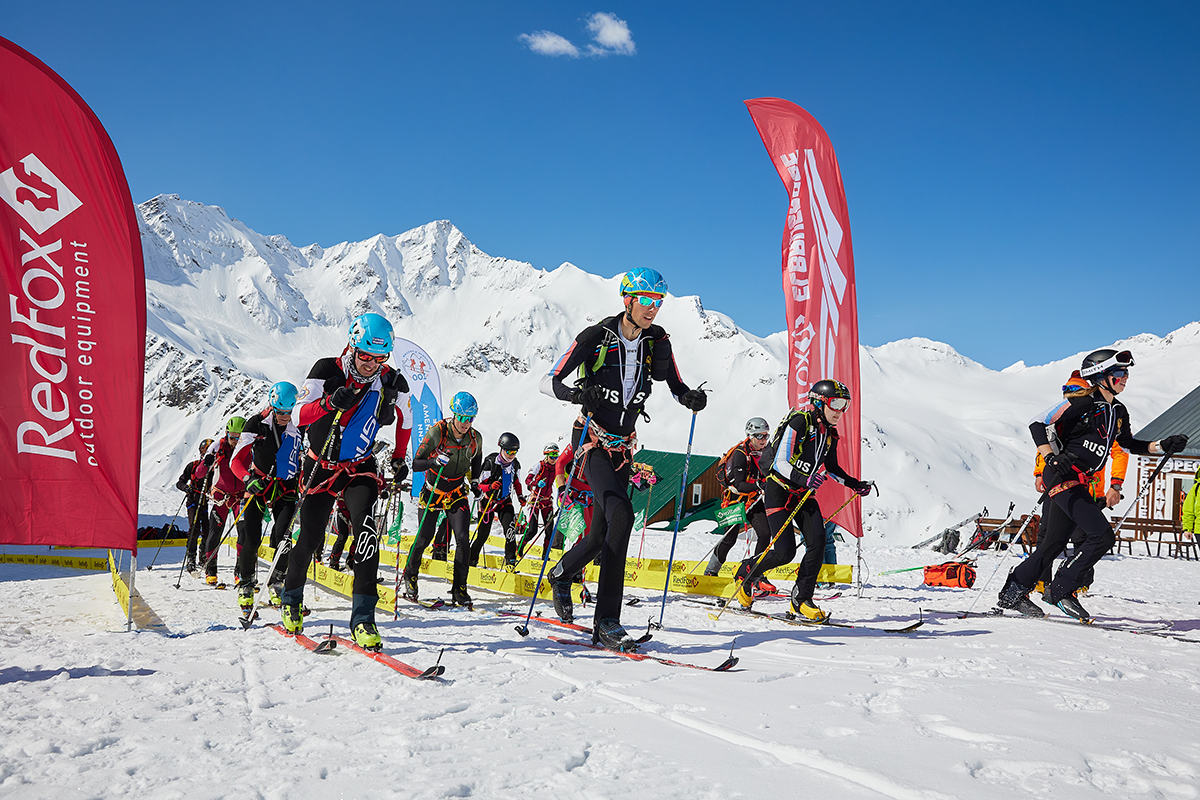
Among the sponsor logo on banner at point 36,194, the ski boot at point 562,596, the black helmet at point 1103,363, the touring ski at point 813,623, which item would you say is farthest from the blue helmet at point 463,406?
the black helmet at point 1103,363

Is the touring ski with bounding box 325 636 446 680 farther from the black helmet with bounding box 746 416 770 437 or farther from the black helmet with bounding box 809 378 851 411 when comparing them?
the black helmet with bounding box 746 416 770 437

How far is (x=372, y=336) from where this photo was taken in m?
4.75

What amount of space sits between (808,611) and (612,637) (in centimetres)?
247

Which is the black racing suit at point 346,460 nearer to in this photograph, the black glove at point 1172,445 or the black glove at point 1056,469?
the black glove at point 1056,469

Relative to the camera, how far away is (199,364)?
360 ft

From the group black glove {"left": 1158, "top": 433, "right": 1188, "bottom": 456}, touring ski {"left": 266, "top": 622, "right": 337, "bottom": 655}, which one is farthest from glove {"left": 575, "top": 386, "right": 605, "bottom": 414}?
black glove {"left": 1158, "top": 433, "right": 1188, "bottom": 456}

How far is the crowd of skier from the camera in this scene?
4930 millimetres

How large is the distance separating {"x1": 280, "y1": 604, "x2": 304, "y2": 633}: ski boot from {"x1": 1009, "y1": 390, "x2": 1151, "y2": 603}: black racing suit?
6.06 m

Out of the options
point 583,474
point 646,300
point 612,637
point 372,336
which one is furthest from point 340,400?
point 612,637

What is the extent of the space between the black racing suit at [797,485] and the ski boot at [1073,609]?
2091 mm

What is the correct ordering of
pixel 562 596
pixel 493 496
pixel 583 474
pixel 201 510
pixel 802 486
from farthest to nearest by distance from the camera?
pixel 201 510, pixel 493 496, pixel 802 486, pixel 562 596, pixel 583 474

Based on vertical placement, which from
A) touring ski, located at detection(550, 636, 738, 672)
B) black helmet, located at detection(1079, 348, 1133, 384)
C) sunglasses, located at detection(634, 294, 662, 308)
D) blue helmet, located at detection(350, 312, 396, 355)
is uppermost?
black helmet, located at detection(1079, 348, 1133, 384)

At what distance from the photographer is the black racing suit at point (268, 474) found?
7.27 metres

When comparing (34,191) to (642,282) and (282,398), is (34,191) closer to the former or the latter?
(282,398)
